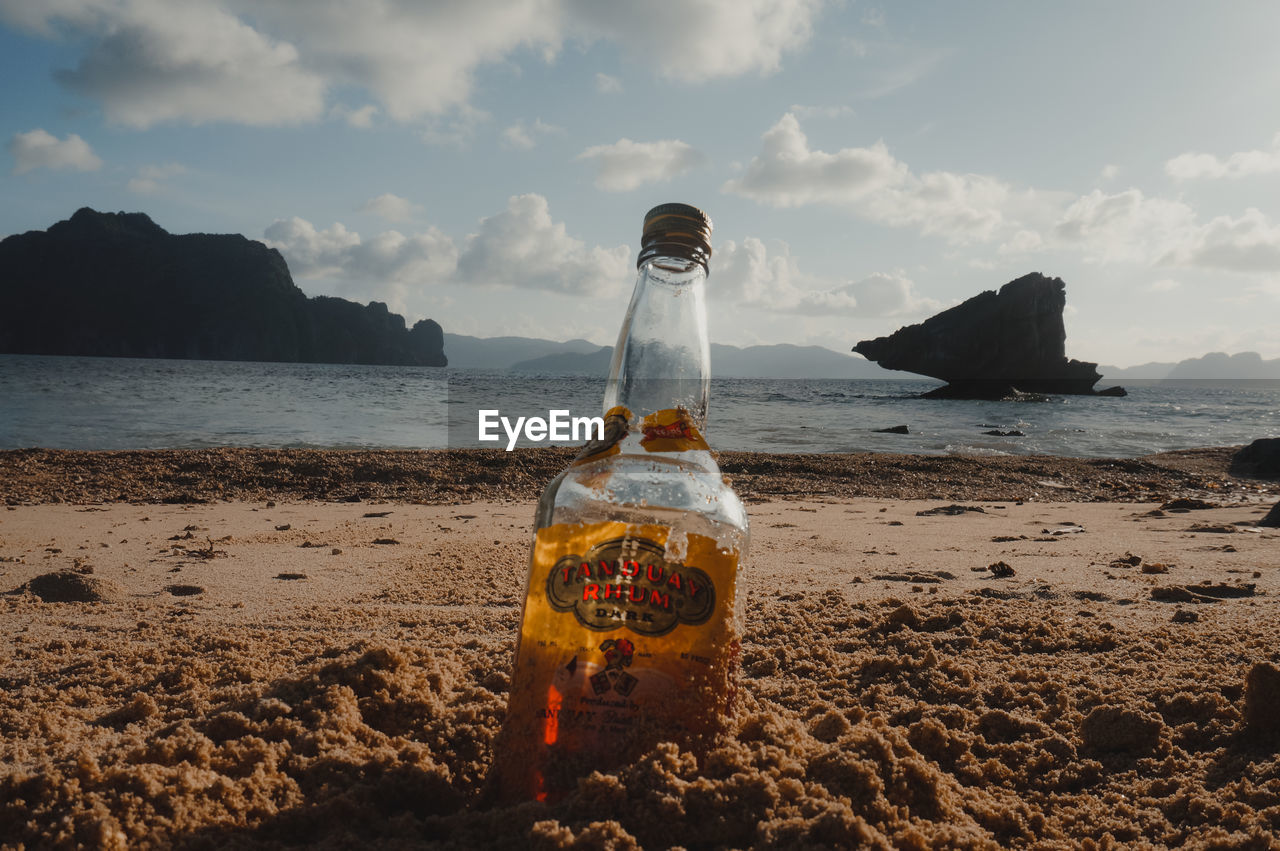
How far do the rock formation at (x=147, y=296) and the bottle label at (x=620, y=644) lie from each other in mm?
107917

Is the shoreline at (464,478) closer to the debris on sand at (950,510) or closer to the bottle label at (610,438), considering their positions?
the debris on sand at (950,510)

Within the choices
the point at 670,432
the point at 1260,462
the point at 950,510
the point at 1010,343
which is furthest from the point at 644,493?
the point at 1010,343

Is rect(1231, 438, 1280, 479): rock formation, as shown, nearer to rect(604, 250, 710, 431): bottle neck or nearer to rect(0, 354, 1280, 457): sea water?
rect(0, 354, 1280, 457): sea water

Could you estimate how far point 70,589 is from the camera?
2689mm

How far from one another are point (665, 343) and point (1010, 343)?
179ft

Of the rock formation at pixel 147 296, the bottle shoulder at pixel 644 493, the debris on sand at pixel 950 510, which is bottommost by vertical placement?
the debris on sand at pixel 950 510

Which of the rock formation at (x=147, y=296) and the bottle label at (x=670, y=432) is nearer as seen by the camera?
the bottle label at (x=670, y=432)

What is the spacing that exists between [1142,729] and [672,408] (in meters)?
1.11

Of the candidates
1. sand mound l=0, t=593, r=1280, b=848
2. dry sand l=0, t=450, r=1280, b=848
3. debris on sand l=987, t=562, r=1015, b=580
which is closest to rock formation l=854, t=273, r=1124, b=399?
debris on sand l=987, t=562, r=1015, b=580

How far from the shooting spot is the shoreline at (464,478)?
6.61 meters

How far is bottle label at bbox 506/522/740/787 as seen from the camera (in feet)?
3.80

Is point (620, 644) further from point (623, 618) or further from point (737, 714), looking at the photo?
point (737, 714)

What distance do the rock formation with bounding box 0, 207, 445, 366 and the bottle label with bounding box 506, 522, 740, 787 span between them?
108 m

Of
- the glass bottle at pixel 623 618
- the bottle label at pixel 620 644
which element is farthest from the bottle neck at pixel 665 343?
the bottle label at pixel 620 644
